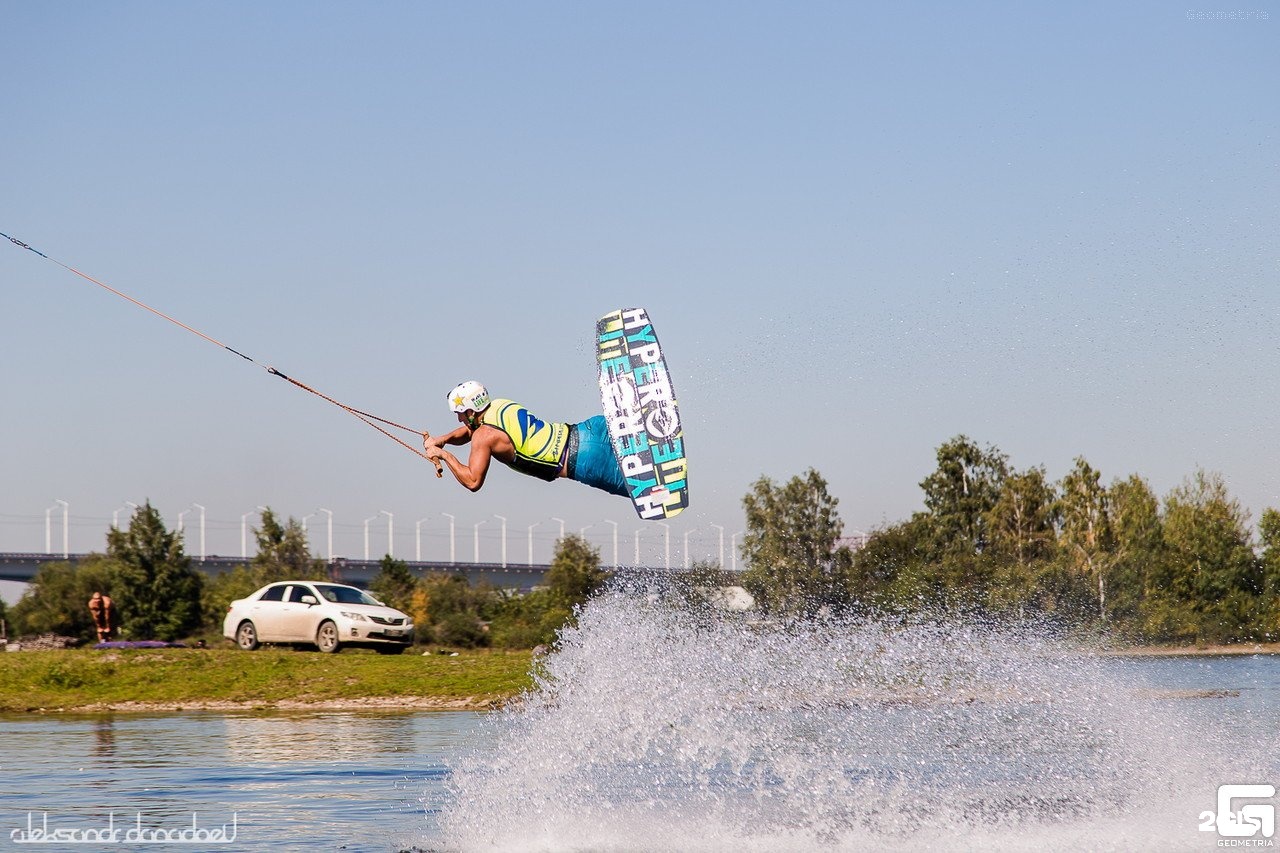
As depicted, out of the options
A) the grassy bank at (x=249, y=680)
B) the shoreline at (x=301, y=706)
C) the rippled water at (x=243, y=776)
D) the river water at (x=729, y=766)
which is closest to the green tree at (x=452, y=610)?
the grassy bank at (x=249, y=680)

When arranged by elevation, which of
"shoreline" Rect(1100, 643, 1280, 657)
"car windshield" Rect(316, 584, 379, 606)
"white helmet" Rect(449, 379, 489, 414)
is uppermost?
"white helmet" Rect(449, 379, 489, 414)

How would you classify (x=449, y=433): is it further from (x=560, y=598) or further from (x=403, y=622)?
(x=560, y=598)

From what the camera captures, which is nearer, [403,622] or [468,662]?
[468,662]

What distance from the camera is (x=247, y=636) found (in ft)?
78.2

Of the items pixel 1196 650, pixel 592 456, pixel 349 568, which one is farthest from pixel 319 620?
pixel 349 568

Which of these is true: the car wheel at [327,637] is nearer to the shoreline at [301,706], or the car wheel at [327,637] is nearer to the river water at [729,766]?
the shoreline at [301,706]

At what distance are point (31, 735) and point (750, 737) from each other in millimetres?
9132

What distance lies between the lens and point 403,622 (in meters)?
23.2

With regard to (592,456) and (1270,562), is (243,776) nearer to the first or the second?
(592,456)

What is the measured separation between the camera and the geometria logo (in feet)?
27.5

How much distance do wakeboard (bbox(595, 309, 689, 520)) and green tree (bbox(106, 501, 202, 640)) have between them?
108 ft

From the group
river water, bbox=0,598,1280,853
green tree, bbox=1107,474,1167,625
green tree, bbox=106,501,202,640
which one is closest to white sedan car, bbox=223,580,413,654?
river water, bbox=0,598,1280,853

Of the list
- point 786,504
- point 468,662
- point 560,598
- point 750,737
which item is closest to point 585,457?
point 750,737

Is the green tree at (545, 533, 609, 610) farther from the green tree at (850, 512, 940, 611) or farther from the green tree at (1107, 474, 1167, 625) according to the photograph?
the green tree at (1107, 474, 1167, 625)
